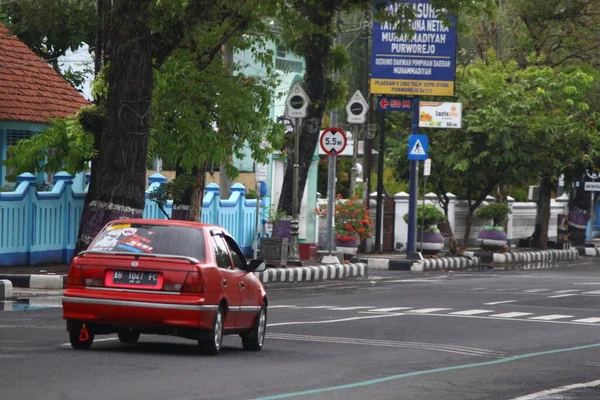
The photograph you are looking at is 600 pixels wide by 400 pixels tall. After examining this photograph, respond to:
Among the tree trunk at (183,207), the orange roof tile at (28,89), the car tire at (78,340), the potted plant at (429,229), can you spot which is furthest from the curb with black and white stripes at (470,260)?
the car tire at (78,340)

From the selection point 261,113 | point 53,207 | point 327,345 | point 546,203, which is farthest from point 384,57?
point 327,345

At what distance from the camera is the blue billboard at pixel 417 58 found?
36.7 meters

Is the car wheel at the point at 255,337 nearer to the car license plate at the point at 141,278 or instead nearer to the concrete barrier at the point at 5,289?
the car license plate at the point at 141,278

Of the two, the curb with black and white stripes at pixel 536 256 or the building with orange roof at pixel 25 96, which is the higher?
the building with orange roof at pixel 25 96

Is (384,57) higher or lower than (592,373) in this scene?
higher

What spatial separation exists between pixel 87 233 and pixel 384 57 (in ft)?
45.8

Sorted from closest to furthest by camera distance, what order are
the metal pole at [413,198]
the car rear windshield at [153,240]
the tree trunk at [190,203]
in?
1. the car rear windshield at [153,240]
2. the tree trunk at [190,203]
3. the metal pole at [413,198]

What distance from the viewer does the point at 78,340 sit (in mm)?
14328

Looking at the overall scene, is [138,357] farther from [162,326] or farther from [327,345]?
[327,345]

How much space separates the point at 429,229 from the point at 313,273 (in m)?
11.0

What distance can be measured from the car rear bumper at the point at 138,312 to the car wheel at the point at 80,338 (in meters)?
0.28

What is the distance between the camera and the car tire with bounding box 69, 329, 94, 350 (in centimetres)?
1427

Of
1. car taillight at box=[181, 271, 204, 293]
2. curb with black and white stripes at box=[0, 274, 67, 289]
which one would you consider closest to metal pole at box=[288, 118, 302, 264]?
curb with black and white stripes at box=[0, 274, 67, 289]

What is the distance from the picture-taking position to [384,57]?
3706cm
